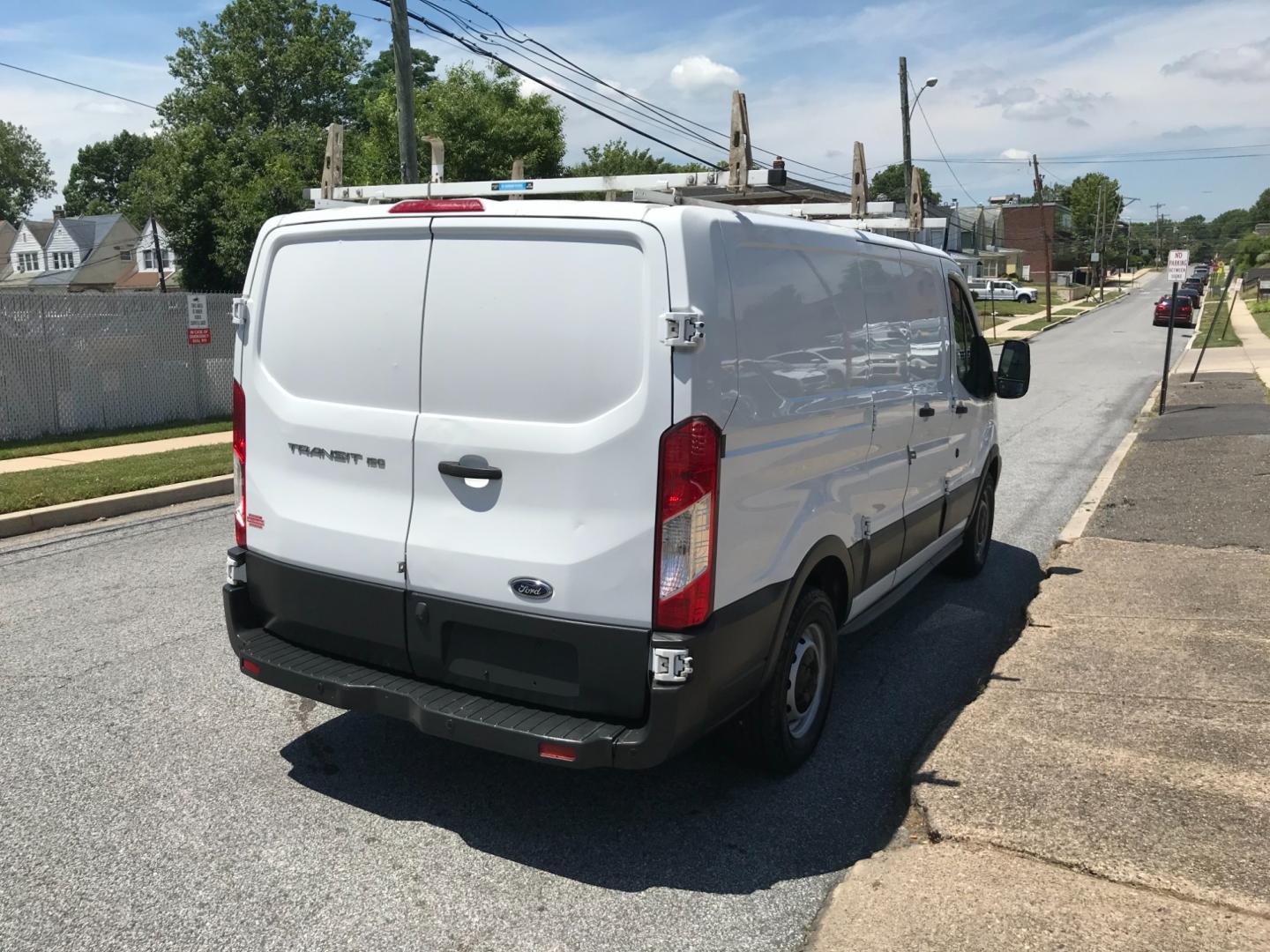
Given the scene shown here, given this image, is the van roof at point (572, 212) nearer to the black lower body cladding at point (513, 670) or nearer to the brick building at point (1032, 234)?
the black lower body cladding at point (513, 670)

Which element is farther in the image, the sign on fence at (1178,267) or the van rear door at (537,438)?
the sign on fence at (1178,267)

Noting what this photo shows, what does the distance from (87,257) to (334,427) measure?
7770 centimetres

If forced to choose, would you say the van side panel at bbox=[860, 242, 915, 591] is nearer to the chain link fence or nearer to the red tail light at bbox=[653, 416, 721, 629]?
the red tail light at bbox=[653, 416, 721, 629]

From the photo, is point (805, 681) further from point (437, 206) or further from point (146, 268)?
point (146, 268)

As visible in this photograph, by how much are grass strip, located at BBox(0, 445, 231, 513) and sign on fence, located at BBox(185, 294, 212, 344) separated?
3757 mm

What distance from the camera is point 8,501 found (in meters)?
9.14

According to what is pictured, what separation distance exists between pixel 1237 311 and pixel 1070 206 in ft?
278

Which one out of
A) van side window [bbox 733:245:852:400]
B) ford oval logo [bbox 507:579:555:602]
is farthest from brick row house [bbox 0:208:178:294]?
ford oval logo [bbox 507:579:555:602]

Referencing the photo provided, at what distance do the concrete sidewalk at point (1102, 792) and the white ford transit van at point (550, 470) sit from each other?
0.75 metres

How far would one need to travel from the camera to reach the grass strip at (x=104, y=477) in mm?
9445

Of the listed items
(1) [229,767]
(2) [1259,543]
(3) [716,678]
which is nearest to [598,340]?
(3) [716,678]

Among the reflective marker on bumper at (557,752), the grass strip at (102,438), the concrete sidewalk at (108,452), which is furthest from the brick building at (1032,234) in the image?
the reflective marker on bumper at (557,752)

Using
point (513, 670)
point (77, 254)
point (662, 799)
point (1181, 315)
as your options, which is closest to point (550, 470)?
point (513, 670)

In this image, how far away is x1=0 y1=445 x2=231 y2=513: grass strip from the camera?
9445 millimetres
